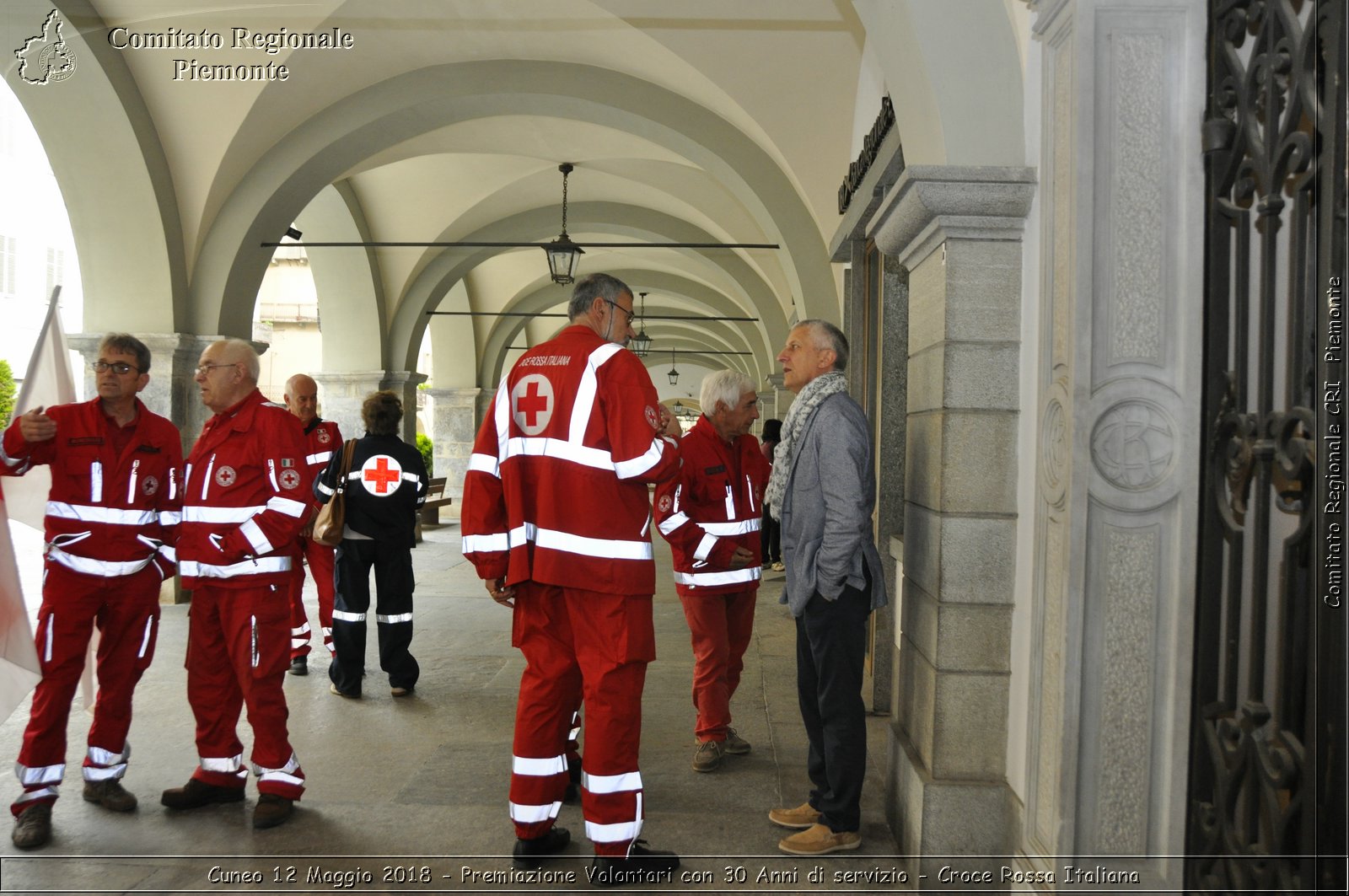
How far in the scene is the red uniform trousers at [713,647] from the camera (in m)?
4.70

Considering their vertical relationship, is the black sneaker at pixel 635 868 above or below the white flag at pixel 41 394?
below

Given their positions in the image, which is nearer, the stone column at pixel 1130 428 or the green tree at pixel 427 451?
the stone column at pixel 1130 428

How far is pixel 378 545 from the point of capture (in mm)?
5902

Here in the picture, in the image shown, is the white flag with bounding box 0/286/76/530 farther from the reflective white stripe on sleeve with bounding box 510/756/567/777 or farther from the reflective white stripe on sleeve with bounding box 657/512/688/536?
the reflective white stripe on sleeve with bounding box 657/512/688/536

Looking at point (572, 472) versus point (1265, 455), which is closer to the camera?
point (1265, 455)

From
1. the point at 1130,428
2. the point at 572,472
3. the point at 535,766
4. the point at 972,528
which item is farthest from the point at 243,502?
the point at 1130,428

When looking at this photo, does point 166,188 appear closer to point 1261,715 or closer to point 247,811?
point 247,811

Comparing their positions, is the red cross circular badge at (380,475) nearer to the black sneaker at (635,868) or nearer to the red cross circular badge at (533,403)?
the red cross circular badge at (533,403)

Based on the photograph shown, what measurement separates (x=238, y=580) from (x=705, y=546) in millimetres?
1932

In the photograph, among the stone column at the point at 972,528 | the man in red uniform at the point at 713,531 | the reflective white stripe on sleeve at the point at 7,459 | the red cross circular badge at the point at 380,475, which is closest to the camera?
the stone column at the point at 972,528

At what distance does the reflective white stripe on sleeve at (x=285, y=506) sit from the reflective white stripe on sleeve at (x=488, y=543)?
833 mm

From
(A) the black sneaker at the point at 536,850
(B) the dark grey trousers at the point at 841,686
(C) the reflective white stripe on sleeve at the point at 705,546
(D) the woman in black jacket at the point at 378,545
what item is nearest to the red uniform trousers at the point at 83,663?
(D) the woman in black jacket at the point at 378,545

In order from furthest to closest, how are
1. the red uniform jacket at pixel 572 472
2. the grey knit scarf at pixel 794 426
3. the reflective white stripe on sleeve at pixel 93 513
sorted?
the reflective white stripe on sleeve at pixel 93 513 < the grey knit scarf at pixel 794 426 < the red uniform jacket at pixel 572 472

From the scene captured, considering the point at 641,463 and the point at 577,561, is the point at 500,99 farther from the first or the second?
the point at 577,561
